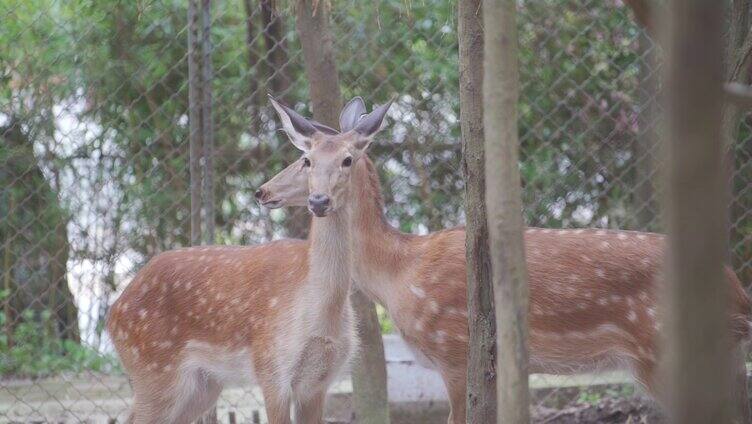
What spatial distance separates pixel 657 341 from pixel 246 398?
9.37 ft

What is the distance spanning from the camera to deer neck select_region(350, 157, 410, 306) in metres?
5.77

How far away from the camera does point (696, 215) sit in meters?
1.30

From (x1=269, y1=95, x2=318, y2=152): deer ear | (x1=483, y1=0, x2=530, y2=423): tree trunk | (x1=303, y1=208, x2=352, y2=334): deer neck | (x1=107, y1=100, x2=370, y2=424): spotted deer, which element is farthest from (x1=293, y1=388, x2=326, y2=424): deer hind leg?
(x1=483, y1=0, x2=530, y2=423): tree trunk

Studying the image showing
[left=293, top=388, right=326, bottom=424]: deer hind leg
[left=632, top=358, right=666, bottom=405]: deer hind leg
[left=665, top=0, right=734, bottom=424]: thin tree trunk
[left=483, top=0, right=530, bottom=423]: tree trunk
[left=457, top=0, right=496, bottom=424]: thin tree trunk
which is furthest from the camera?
[left=293, top=388, right=326, bottom=424]: deer hind leg

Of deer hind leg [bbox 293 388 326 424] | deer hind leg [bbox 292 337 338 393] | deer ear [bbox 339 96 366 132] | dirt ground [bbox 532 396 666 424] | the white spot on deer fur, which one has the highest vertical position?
deer ear [bbox 339 96 366 132]

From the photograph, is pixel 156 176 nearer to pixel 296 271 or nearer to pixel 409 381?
pixel 296 271

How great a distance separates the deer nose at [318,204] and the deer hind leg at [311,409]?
3.10 feet

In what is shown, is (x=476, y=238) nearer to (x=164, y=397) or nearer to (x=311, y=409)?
(x=311, y=409)

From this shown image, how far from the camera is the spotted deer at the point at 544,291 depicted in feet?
17.1

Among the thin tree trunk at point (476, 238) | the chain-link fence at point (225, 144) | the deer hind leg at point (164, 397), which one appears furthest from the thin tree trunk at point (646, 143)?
the thin tree trunk at point (476, 238)

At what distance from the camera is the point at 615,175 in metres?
6.80

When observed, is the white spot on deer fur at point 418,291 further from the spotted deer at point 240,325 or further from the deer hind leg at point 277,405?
the deer hind leg at point 277,405

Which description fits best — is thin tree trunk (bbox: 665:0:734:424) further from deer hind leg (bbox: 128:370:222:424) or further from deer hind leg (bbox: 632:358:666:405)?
deer hind leg (bbox: 128:370:222:424)

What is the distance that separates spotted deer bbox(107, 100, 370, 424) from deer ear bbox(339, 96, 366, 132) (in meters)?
0.02
